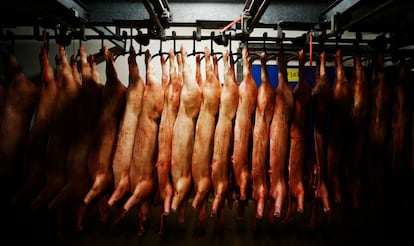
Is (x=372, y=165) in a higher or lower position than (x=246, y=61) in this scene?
lower

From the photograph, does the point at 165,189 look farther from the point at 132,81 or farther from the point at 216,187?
the point at 132,81

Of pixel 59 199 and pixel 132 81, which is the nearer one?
pixel 59 199

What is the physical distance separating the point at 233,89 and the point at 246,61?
0.67 feet

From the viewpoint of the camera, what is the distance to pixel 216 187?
178 cm

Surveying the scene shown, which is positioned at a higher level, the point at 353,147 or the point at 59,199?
the point at 353,147

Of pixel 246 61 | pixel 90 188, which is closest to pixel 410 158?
pixel 246 61

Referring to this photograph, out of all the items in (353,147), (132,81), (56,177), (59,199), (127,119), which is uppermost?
(132,81)

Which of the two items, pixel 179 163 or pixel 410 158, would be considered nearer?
pixel 179 163

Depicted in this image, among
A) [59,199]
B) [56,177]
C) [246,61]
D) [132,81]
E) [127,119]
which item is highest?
[246,61]

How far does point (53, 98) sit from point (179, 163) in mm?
916

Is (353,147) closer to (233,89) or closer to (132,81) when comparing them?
(233,89)

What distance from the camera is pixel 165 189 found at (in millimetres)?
1798

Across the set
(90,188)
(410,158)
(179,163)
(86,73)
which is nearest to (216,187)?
(179,163)

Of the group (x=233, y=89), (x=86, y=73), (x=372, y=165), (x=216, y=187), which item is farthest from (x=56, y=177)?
(x=372, y=165)
